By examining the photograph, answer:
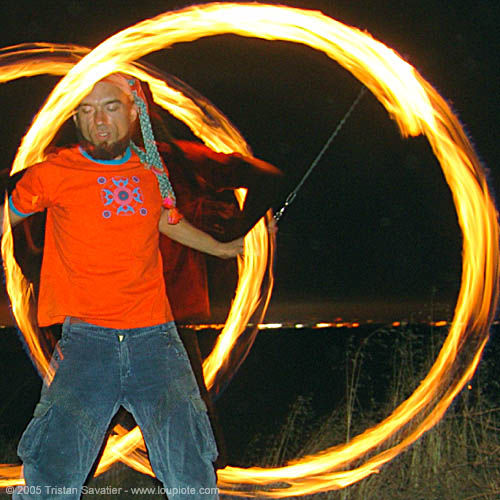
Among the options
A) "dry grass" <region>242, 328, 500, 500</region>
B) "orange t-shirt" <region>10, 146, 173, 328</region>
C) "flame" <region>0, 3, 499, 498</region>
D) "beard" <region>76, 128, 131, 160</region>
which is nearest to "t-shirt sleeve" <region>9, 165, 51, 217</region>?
"orange t-shirt" <region>10, 146, 173, 328</region>

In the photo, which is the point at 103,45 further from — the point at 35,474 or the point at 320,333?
the point at 320,333

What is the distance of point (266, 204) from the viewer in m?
3.96

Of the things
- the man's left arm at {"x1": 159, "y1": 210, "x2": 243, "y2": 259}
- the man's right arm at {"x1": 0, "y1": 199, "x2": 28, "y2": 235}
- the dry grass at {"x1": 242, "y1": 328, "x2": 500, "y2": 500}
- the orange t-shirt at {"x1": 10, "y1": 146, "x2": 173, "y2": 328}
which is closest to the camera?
the orange t-shirt at {"x1": 10, "y1": 146, "x2": 173, "y2": 328}

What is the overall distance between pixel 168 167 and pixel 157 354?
1.32m

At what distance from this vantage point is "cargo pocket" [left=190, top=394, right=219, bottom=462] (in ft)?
9.76

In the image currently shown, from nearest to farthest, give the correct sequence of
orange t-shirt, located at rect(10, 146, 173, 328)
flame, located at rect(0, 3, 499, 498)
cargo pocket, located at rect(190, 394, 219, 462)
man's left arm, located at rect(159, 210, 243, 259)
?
cargo pocket, located at rect(190, 394, 219, 462), orange t-shirt, located at rect(10, 146, 173, 328), man's left arm, located at rect(159, 210, 243, 259), flame, located at rect(0, 3, 499, 498)

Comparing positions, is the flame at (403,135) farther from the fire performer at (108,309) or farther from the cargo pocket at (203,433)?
the cargo pocket at (203,433)

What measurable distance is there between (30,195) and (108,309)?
49cm

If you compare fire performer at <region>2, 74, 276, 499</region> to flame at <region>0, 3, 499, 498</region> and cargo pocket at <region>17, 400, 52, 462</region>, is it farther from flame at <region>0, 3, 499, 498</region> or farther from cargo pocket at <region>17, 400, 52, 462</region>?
flame at <region>0, 3, 499, 498</region>

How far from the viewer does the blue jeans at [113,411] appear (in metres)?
2.87

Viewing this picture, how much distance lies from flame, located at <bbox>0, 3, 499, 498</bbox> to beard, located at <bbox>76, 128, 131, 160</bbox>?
4.10 ft

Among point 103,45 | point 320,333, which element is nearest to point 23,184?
point 103,45

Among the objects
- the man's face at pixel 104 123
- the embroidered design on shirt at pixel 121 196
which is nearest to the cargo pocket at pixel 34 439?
the embroidered design on shirt at pixel 121 196

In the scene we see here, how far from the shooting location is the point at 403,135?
4895 millimetres
